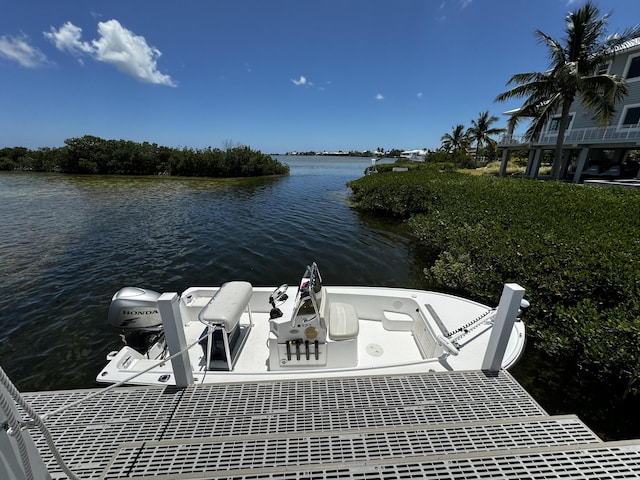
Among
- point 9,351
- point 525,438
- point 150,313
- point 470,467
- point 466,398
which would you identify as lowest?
point 9,351

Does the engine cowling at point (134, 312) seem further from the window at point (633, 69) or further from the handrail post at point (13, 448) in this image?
the window at point (633, 69)

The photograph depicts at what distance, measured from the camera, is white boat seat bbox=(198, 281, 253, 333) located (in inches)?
165

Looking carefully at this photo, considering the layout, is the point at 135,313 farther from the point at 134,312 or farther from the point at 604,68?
the point at 604,68

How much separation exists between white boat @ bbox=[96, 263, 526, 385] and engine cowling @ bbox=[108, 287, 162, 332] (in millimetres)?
19

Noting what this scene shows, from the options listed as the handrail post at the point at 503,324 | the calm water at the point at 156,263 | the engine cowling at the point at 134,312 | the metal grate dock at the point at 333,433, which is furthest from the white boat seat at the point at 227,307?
the calm water at the point at 156,263

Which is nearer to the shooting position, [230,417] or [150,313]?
[230,417]

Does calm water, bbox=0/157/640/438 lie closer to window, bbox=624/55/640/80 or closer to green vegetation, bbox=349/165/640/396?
green vegetation, bbox=349/165/640/396

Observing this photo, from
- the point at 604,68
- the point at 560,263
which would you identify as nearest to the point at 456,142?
the point at 604,68

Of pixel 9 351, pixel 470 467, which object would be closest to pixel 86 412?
pixel 470 467

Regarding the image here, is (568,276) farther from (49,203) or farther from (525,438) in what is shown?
(49,203)

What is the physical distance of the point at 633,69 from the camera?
64.8ft

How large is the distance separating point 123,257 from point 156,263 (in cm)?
185

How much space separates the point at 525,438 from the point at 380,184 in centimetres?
2008

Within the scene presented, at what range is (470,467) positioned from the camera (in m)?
1.93
